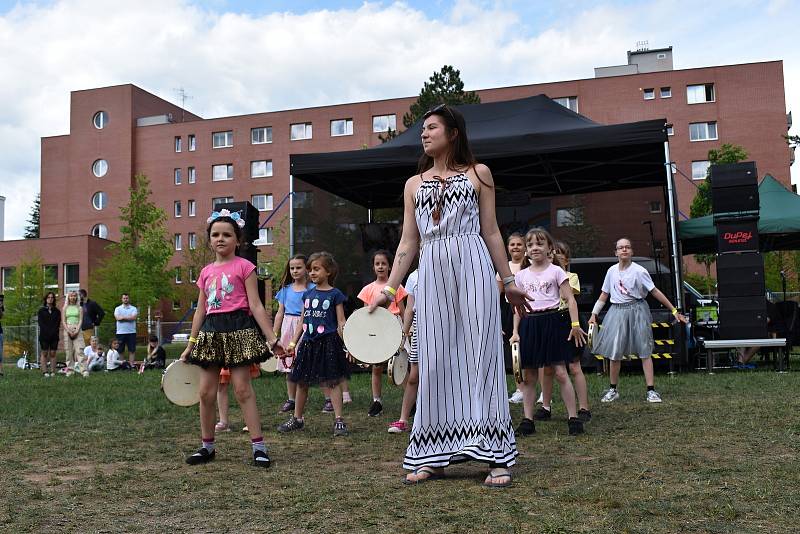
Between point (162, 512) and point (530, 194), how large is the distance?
12.7 meters

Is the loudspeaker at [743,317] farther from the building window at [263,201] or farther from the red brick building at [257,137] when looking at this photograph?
the building window at [263,201]

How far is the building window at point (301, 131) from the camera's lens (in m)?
57.3

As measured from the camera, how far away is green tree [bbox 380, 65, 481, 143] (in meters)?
30.5

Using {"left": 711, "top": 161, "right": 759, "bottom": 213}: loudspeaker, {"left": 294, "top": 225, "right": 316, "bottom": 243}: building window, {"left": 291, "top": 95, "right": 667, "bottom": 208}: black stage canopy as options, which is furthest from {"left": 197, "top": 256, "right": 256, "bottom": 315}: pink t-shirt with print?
{"left": 711, "top": 161, "right": 759, "bottom": 213}: loudspeaker

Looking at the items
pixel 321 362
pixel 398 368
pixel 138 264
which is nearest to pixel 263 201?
pixel 138 264

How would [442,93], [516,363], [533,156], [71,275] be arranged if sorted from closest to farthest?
[516,363] → [533,156] → [442,93] → [71,275]

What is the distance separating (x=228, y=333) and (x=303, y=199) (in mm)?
9700

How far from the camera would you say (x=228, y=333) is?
5320mm

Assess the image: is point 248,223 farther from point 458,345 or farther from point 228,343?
point 458,345

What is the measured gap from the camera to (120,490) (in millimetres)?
4434

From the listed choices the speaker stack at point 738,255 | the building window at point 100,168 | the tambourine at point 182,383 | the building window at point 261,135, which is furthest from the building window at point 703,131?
the tambourine at point 182,383

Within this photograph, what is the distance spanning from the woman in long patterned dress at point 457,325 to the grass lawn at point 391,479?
0.21 meters

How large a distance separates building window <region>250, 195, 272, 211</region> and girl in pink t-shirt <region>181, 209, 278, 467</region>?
5363 centimetres

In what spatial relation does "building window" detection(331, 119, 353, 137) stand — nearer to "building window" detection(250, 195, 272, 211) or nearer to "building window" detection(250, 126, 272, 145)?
"building window" detection(250, 126, 272, 145)
